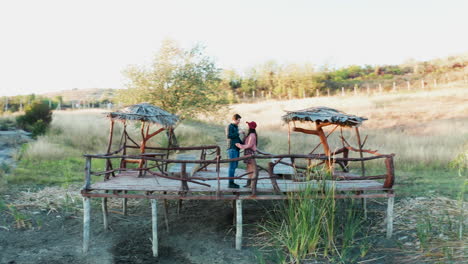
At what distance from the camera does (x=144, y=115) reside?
7.61 m

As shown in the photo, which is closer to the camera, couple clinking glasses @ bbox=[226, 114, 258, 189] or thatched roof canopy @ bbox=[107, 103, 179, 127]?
couple clinking glasses @ bbox=[226, 114, 258, 189]

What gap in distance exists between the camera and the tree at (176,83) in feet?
51.4

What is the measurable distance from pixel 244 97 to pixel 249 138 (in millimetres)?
45549

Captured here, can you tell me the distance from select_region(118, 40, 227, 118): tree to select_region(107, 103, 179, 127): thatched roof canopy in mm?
7531

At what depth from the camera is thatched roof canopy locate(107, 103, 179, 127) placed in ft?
24.7

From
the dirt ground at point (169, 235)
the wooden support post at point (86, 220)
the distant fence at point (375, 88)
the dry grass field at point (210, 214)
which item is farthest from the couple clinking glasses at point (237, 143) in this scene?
the distant fence at point (375, 88)

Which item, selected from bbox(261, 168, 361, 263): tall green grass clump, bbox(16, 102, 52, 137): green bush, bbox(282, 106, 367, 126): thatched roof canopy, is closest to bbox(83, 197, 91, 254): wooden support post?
bbox(261, 168, 361, 263): tall green grass clump

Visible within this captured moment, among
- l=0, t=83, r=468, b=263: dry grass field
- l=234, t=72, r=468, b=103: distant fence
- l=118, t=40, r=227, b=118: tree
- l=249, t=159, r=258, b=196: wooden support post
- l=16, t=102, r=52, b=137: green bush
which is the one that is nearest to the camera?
l=0, t=83, r=468, b=263: dry grass field

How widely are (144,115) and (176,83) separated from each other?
855cm

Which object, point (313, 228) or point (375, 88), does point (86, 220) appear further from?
point (375, 88)

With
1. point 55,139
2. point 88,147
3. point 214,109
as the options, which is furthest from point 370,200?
point 55,139

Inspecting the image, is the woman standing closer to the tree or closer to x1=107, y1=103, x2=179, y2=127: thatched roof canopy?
x1=107, y1=103, x2=179, y2=127: thatched roof canopy

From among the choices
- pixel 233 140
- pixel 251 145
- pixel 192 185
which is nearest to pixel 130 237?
pixel 192 185

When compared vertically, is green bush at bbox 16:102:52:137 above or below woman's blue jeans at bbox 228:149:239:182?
above
